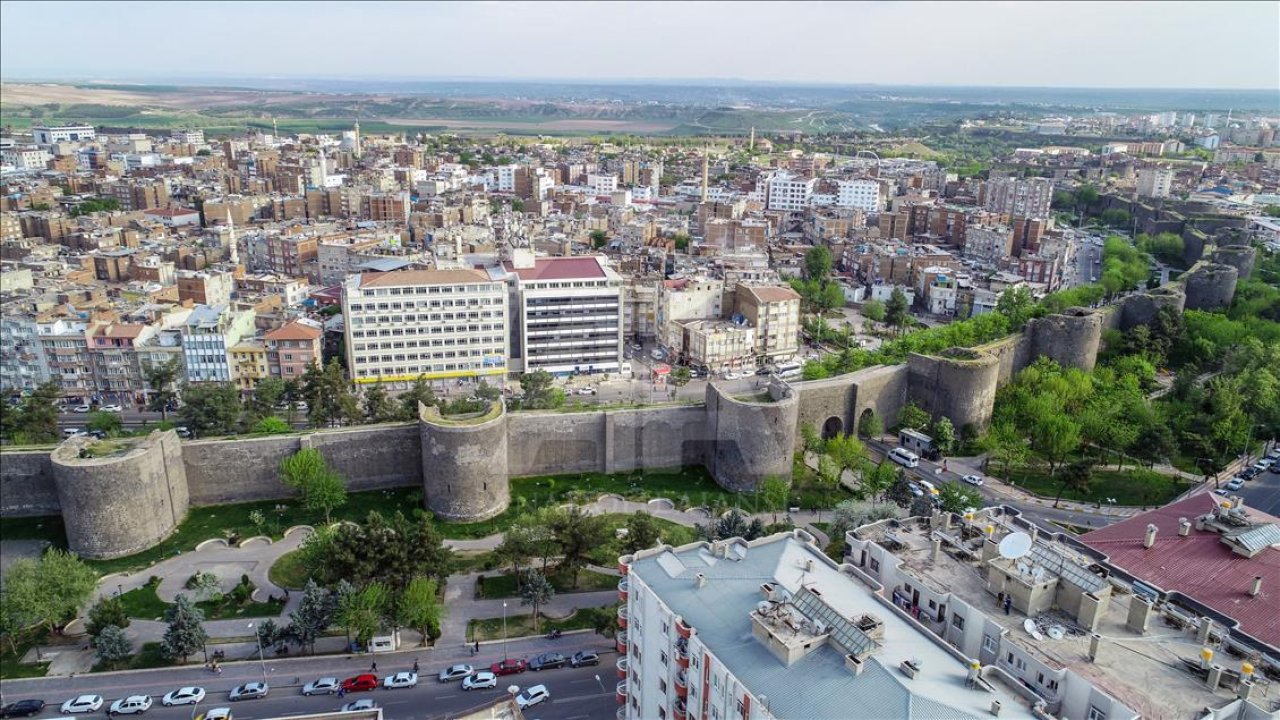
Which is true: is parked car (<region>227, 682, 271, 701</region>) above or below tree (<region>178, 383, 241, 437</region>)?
below

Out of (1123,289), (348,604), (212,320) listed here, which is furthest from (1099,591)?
(1123,289)

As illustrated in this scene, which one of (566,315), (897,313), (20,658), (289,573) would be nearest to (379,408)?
(289,573)

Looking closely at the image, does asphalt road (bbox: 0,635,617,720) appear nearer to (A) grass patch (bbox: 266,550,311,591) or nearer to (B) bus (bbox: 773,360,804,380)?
Answer: (A) grass patch (bbox: 266,550,311,591)

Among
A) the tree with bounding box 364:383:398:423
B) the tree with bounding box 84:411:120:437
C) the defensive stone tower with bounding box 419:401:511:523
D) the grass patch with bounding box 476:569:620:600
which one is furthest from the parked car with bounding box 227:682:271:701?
the tree with bounding box 84:411:120:437

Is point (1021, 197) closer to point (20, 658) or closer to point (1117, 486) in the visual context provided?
point (1117, 486)

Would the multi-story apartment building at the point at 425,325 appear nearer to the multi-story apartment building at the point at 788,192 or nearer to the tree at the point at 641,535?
the tree at the point at 641,535
